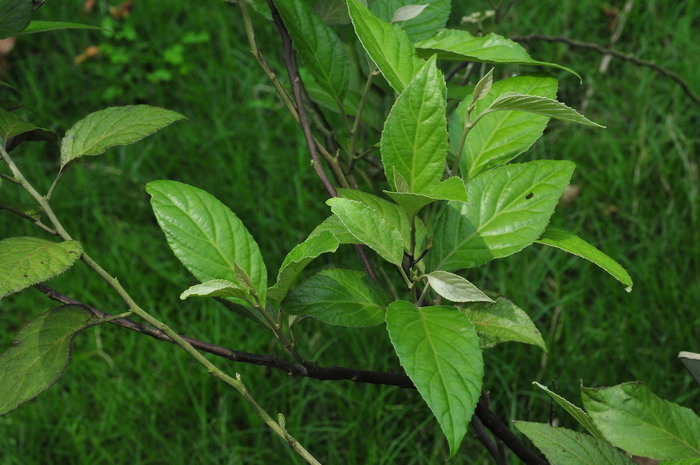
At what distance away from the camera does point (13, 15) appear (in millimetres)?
965

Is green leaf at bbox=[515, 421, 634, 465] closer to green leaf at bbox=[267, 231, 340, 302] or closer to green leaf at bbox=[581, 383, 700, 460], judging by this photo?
green leaf at bbox=[581, 383, 700, 460]

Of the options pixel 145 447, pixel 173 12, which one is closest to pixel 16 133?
pixel 145 447

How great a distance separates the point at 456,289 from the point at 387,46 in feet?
1.00

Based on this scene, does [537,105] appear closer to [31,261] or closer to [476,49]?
[476,49]

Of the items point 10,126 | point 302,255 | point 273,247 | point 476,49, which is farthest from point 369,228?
point 273,247

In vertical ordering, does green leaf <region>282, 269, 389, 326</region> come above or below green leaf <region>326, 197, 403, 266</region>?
below

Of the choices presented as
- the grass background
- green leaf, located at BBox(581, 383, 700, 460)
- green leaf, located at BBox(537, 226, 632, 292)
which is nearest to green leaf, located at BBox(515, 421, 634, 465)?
green leaf, located at BBox(581, 383, 700, 460)

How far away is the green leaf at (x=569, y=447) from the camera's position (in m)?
0.87

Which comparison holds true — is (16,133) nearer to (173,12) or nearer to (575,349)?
(575,349)

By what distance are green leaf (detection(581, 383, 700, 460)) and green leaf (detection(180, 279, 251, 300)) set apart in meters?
0.37

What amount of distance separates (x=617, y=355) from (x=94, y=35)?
284 centimetres

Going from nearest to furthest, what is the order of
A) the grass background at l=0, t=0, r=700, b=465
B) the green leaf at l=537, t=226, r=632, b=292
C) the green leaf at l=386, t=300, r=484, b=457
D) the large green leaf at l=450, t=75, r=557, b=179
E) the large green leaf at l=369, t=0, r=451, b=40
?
the green leaf at l=386, t=300, r=484, b=457
the green leaf at l=537, t=226, r=632, b=292
the large green leaf at l=450, t=75, r=557, b=179
the large green leaf at l=369, t=0, r=451, b=40
the grass background at l=0, t=0, r=700, b=465

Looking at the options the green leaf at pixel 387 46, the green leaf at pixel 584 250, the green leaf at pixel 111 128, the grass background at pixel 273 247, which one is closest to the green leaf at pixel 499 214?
the green leaf at pixel 584 250

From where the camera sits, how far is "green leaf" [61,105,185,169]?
103 cm
